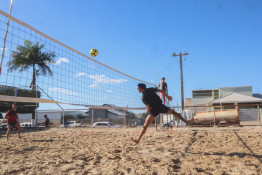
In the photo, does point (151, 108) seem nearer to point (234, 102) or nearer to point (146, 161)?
point (146, 161)

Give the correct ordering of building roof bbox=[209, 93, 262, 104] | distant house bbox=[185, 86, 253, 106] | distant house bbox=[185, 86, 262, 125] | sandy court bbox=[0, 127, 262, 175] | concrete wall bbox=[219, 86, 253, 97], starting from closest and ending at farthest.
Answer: sandy court bbox=[0, 127, 262, 175], distant house bbox=[185, 86, 262, 125], building roof bbox=[209, 93, 262, 104], concrete wall bbox=[219, 86, 253, 97], distant house bbox=[185, 86, 253, 106]

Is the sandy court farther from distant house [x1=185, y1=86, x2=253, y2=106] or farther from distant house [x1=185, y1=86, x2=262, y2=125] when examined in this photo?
distant house [x1=185, y1=86, x2=253, y2=106]

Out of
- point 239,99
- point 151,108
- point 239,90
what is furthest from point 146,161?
point 239,90

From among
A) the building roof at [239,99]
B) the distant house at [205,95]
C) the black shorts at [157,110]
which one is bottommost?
the black shorts at [157,110]

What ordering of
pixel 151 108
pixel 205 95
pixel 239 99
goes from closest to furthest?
pixel 151 108 < pixel 239 99 < pixel 205 95

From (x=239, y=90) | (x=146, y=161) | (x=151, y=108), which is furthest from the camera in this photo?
(x=239, y=90)

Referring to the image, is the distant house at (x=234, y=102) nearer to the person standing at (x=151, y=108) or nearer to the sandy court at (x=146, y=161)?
the person standing at (x=151, y=108)

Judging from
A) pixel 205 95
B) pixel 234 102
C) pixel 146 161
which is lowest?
pixel 146 161

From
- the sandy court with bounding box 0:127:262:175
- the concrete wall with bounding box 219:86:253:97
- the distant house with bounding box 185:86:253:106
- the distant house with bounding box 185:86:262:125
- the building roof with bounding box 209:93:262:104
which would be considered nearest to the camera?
the sandy court with bounding box 0:127:262:175

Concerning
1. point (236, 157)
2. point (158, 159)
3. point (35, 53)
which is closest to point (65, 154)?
point (158, 159)

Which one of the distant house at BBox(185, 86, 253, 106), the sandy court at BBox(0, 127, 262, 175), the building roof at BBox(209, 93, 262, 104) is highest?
the distant house at BBox(185, 86, 253, 106)

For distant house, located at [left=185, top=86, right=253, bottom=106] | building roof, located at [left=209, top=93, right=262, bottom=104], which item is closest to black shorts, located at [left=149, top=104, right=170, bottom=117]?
building roof, located at [left=209, top=93, right=262, bottom=104]

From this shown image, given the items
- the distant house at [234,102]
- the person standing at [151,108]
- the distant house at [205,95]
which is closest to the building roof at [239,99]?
the distant house at [234,102]

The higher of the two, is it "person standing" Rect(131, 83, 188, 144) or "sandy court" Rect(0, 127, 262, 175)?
"person standing" Rect(131, 83, 188, 144)
